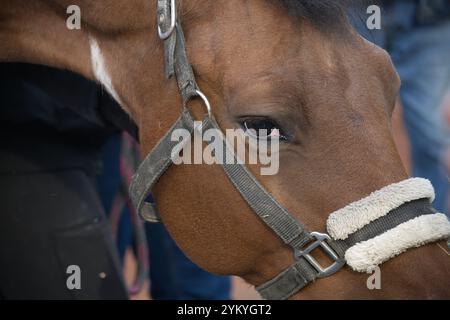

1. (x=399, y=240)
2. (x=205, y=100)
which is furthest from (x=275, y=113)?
(x=399, y=240)

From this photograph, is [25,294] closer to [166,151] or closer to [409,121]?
[166,151]

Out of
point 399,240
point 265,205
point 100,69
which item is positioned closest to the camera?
point 399,240

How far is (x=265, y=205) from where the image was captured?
6.55 ft

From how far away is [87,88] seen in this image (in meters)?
2.71

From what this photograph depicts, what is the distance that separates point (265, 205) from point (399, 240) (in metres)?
0.35

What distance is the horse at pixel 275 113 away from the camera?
195cm

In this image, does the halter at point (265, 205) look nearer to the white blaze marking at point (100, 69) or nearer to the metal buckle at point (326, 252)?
the metal buckle at point (326, 252)

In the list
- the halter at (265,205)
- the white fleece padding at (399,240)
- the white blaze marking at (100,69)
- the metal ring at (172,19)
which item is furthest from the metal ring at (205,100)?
the white fleece padding at (399,240)

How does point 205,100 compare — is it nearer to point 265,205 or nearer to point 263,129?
point 263,129

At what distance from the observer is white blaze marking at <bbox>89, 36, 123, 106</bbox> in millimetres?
2307

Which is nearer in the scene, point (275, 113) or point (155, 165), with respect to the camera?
point (275, 113)

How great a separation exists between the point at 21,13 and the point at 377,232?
1305 mm

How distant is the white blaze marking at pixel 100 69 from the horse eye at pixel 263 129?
1.64 ft
